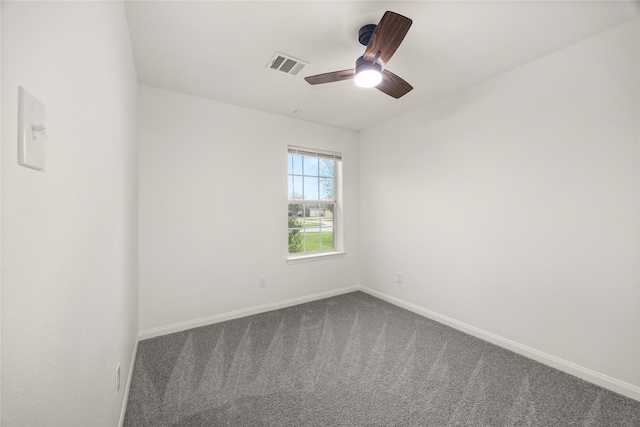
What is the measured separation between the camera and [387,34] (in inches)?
64.4

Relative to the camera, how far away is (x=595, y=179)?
2.06 meters

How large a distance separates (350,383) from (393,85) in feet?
7.88

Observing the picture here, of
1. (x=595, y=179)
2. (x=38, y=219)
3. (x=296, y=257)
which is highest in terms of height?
(x=595, y=179)

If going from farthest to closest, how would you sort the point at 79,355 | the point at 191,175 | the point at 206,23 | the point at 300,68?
the point at 191,175
the point at 300,68
the point at 206,23
the point at 79,355

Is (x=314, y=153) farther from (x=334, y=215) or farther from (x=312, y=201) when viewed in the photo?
(x=334, y=215)

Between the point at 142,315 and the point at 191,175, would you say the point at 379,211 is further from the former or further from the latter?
the point at 142,315

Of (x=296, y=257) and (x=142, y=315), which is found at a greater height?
(x=296, y=257)

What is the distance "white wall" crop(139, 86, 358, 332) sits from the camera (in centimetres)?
281

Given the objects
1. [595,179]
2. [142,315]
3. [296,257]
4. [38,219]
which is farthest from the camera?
[296,257]

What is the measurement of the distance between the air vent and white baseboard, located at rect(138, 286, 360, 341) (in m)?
2.73

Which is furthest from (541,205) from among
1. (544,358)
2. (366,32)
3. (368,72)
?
(366,32)

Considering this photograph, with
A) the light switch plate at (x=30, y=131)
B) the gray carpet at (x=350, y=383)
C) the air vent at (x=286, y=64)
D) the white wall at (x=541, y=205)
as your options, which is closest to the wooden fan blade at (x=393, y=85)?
the air vent at (x=286, y=64)

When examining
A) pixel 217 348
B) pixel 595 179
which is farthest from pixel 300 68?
pixel 217 348

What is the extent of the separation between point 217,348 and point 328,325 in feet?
3.90
